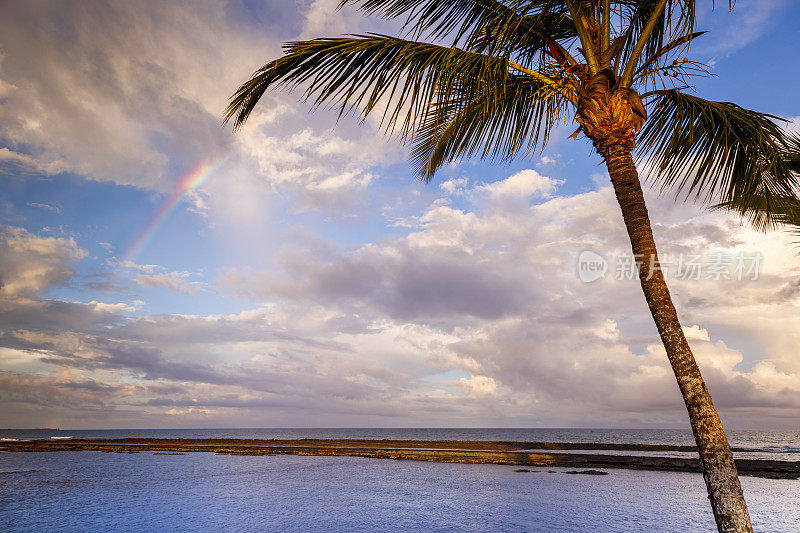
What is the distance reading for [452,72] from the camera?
5219mm

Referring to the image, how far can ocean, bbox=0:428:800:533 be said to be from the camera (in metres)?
14.1

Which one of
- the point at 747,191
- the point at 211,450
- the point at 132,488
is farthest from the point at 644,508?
the point at 211,450

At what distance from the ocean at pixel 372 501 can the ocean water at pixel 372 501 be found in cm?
5

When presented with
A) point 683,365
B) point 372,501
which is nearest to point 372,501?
point 372,501

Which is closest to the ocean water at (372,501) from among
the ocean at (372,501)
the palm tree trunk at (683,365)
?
the ocean at (372,501)

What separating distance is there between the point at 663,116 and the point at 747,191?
138 centimetres

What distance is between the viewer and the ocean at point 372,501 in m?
14.1

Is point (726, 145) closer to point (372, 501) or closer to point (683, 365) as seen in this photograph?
point (683, 365)

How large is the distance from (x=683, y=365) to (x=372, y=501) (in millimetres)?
16069

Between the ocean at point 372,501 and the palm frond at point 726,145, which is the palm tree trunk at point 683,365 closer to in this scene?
the palm frond at point 726,145

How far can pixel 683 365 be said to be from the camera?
15.5ft

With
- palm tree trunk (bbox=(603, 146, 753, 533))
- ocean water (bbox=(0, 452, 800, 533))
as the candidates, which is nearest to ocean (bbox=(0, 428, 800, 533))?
ocean water (bbox=(0, 452, 800, 533))

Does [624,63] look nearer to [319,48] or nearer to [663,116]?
[663,116]

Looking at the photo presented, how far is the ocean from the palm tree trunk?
10172 mm
